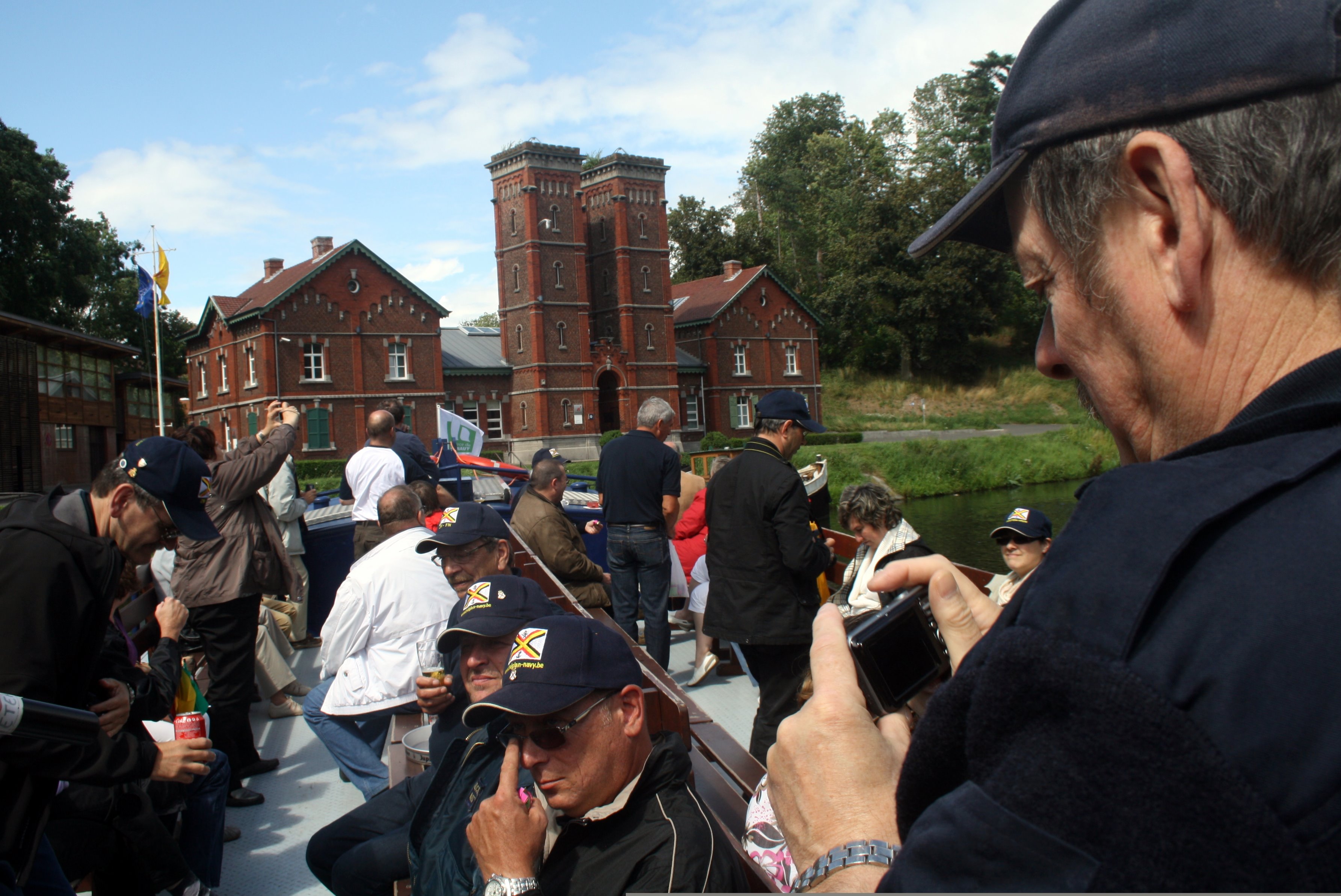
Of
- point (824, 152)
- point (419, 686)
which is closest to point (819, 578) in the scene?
point (419, 686)

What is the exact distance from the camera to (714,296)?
52.9 meters

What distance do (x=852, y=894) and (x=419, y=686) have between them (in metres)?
3.33

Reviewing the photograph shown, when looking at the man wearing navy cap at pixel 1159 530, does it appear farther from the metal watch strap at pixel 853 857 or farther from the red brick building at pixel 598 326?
the red brick building at pixel 598 326

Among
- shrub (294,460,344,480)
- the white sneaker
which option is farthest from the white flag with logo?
shrub (294,460,344,480)

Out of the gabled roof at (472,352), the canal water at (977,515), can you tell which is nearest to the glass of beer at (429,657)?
the canal water at (977,515)

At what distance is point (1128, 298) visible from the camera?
0.87 metres

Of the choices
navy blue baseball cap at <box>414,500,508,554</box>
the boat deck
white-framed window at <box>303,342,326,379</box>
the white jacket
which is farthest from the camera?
white-framed window at <box>303,342,326,379</box>

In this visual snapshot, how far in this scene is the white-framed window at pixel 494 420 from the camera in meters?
45.5

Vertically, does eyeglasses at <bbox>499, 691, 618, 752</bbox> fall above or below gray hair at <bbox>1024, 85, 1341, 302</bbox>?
below

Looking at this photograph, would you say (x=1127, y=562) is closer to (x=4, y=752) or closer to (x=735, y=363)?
(x=4, y=752)

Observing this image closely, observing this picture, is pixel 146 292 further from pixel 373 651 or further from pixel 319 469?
pixel 373 651

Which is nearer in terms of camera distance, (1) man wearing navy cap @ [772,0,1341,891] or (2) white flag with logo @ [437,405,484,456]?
(1) man wearing navy cap @ [772,0,1341,891]

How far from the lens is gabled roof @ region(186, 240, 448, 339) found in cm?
3988

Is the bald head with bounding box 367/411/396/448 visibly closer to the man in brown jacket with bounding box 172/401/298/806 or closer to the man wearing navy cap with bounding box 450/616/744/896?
the man in brown jacket with bounding box 172/401/298/806
